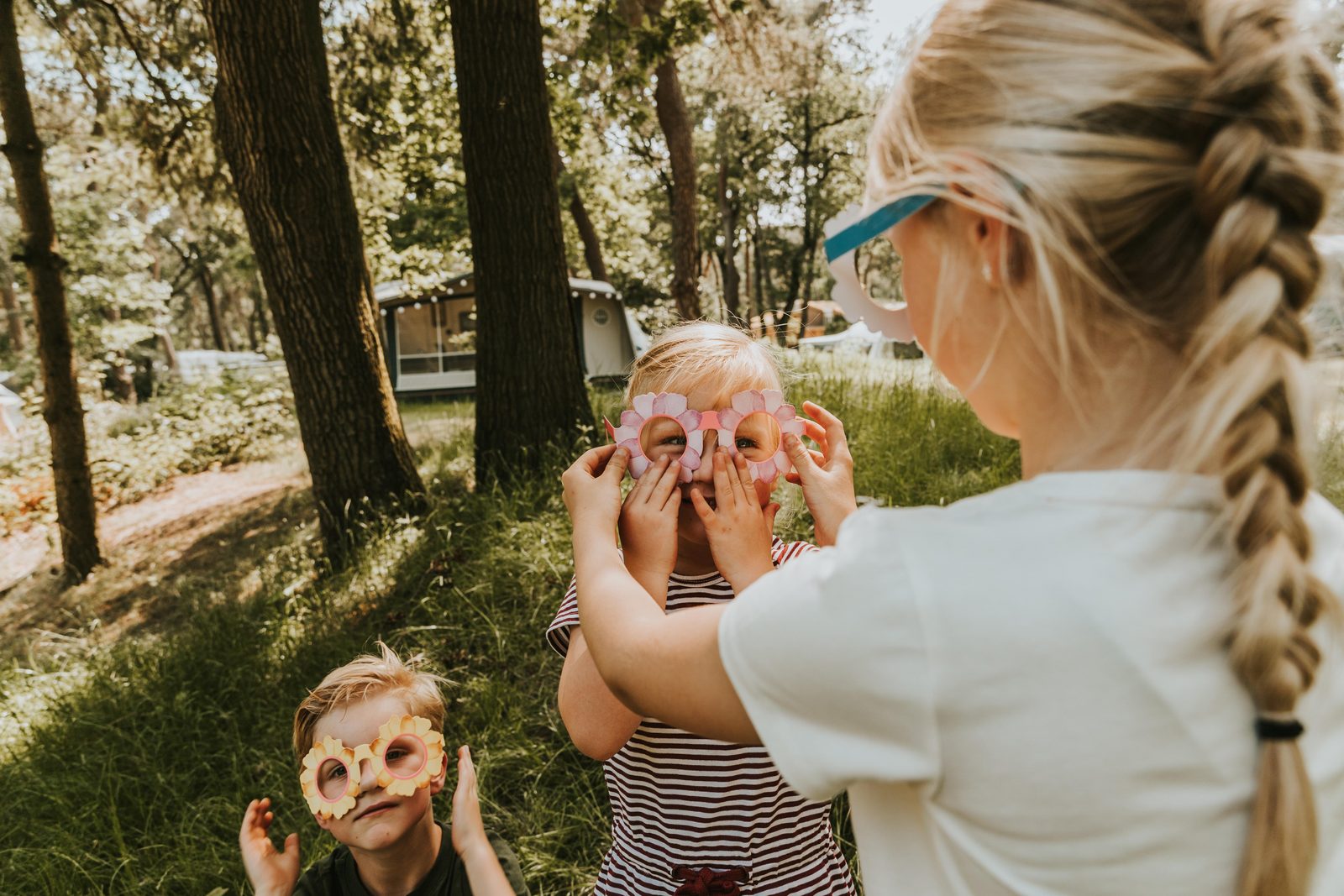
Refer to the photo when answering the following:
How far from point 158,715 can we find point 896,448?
12.8 ft

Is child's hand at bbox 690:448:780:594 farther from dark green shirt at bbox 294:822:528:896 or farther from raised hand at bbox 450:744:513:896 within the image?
dark green shirt at bbox 294:822:528:896

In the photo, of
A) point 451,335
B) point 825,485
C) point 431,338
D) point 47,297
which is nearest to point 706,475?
point 825,485

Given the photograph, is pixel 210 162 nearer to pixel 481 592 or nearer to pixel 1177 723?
pixel 481 592

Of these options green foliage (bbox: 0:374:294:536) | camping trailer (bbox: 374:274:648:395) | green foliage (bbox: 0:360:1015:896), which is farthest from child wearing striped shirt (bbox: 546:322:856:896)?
camping trailer (bbox: 374:274:648:395)

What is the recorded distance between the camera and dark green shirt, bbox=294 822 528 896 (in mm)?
1729

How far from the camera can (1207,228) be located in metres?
0.76

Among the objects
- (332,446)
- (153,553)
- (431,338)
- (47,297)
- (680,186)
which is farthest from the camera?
(431,338)

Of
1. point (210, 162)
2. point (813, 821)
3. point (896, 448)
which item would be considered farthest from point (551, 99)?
point (813, 821)

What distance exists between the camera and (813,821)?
5.33ft

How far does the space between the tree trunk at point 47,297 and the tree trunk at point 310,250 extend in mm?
2986

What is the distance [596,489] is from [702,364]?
0.49 m

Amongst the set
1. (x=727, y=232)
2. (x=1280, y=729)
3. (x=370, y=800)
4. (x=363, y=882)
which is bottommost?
(x=363, y=882)

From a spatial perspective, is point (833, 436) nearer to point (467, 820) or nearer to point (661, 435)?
point (661, 435)

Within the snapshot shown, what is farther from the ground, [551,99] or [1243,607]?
[551,99]
